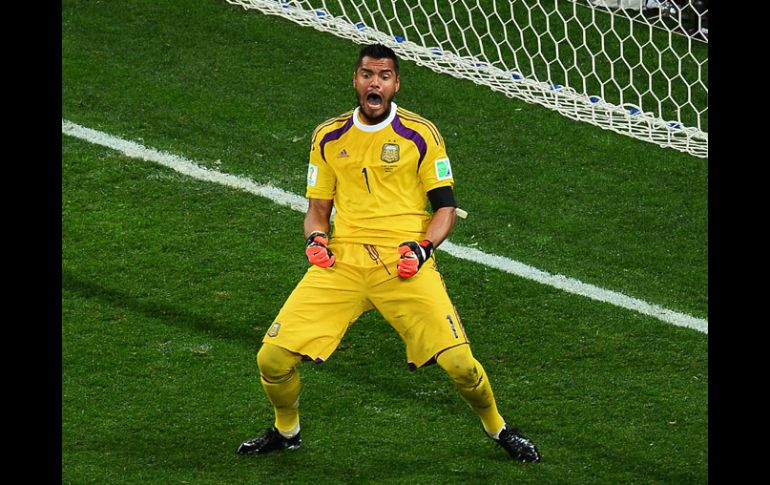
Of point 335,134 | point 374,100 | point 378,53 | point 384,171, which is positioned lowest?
point 384,171

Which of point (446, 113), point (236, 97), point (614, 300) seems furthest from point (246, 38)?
point (614, 300)

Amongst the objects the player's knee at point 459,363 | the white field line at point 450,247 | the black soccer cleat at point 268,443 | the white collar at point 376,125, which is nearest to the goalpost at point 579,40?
the white field line at point 450,247

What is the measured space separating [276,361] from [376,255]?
0.68 m

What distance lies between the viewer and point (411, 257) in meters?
6.04

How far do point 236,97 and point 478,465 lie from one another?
4871 mm

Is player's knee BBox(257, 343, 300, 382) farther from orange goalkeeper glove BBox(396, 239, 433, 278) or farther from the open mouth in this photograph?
the open mouth

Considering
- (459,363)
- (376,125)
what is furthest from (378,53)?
(459,363)

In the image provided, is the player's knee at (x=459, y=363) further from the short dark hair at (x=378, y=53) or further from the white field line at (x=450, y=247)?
the white field line at (x=450, y=247)

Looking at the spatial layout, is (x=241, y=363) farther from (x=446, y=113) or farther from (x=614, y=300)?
(x=446, y=113)

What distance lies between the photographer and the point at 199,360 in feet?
24.2

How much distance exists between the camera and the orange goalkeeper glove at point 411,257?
19.8 ft

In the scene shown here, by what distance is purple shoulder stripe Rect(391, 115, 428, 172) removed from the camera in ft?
20.6

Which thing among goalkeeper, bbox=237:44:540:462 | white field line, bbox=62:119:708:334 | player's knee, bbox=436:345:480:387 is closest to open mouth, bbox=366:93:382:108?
goalkeeper, bbox=237:44:540:462

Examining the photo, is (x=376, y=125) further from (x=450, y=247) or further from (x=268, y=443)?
(x=450, y=247)
